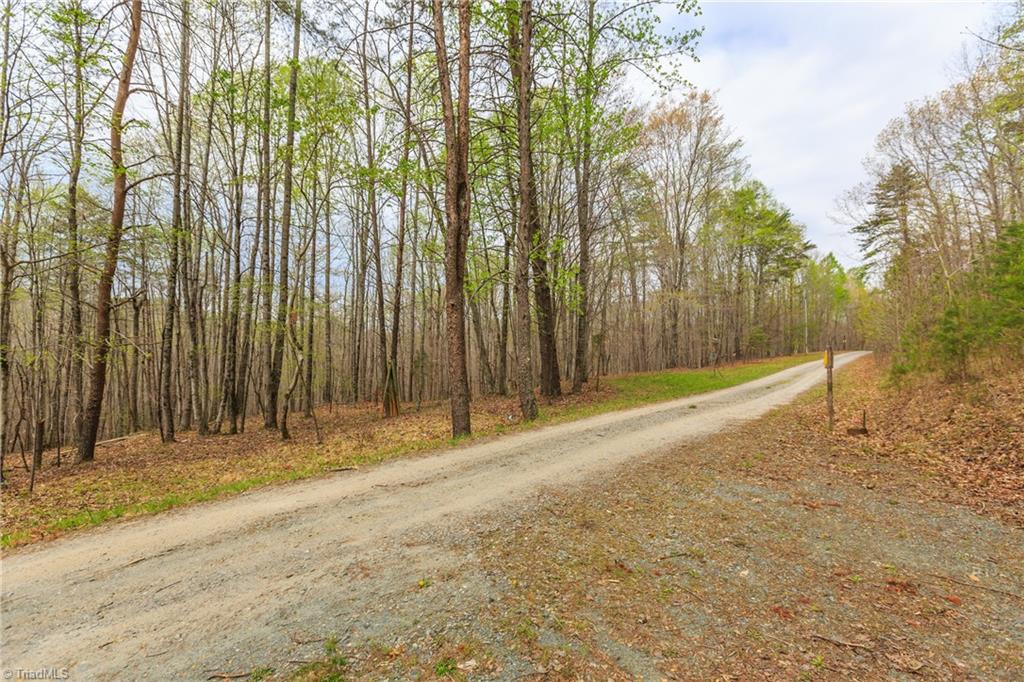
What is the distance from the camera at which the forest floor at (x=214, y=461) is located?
5.74 meters

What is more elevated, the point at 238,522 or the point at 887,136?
the point at 887,136

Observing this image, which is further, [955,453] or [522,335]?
[522,335]

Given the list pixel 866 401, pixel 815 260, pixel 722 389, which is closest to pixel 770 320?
pixel 815 260

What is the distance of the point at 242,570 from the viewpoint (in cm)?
358

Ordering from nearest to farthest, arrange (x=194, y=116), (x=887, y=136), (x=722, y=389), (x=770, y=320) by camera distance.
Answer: (x=194, y=116), (x=722, y=389), (x=887, y=136), (x=770, y=320)

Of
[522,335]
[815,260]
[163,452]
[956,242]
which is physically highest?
[815,260]

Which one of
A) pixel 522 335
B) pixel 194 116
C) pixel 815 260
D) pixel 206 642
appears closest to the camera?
pixel 206 642

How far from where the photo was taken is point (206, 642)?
268cm

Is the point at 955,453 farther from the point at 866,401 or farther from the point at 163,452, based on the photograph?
the point at 163,452

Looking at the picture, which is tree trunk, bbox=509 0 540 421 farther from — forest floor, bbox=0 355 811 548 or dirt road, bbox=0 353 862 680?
dirt road, bbox=0 353 862 680

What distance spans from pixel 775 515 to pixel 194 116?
22.3 metres

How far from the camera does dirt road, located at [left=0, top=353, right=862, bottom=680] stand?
264 centimetres

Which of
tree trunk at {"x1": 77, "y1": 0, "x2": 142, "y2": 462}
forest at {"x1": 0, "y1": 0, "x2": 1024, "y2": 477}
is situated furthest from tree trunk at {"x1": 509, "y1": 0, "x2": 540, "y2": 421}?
tree trunk at {"x1": 77, "y1": 0, "x2": 142, "y2": 462}

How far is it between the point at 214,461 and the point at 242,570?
7.67 metres
